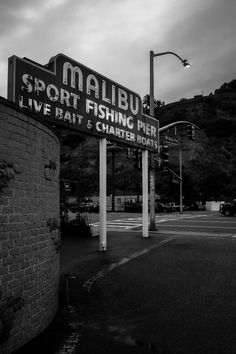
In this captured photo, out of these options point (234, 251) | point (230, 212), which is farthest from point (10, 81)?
point (230, 212)

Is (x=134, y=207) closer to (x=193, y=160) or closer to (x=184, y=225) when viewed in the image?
(x=184, y=225)

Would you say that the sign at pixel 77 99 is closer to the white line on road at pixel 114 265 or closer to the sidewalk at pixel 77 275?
the sidewalk at pixel 77 275

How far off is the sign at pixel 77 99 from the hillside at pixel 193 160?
120 feet

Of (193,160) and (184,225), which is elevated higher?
(193,160)

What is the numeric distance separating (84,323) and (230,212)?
3156 centimetres

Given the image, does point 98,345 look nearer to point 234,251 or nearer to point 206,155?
point 234,251

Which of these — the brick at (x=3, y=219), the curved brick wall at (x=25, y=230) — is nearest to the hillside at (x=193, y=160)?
the curved brick wall at (x=25, y=230)

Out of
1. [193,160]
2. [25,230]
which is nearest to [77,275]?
[25,230]

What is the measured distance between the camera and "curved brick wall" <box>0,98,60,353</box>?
4500 mm

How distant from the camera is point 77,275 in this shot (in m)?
8.73

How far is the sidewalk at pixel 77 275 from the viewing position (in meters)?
4.78

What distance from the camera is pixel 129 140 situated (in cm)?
1466

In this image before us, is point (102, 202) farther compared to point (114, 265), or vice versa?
point (102, 202)

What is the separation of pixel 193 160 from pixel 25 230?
75.9 m
